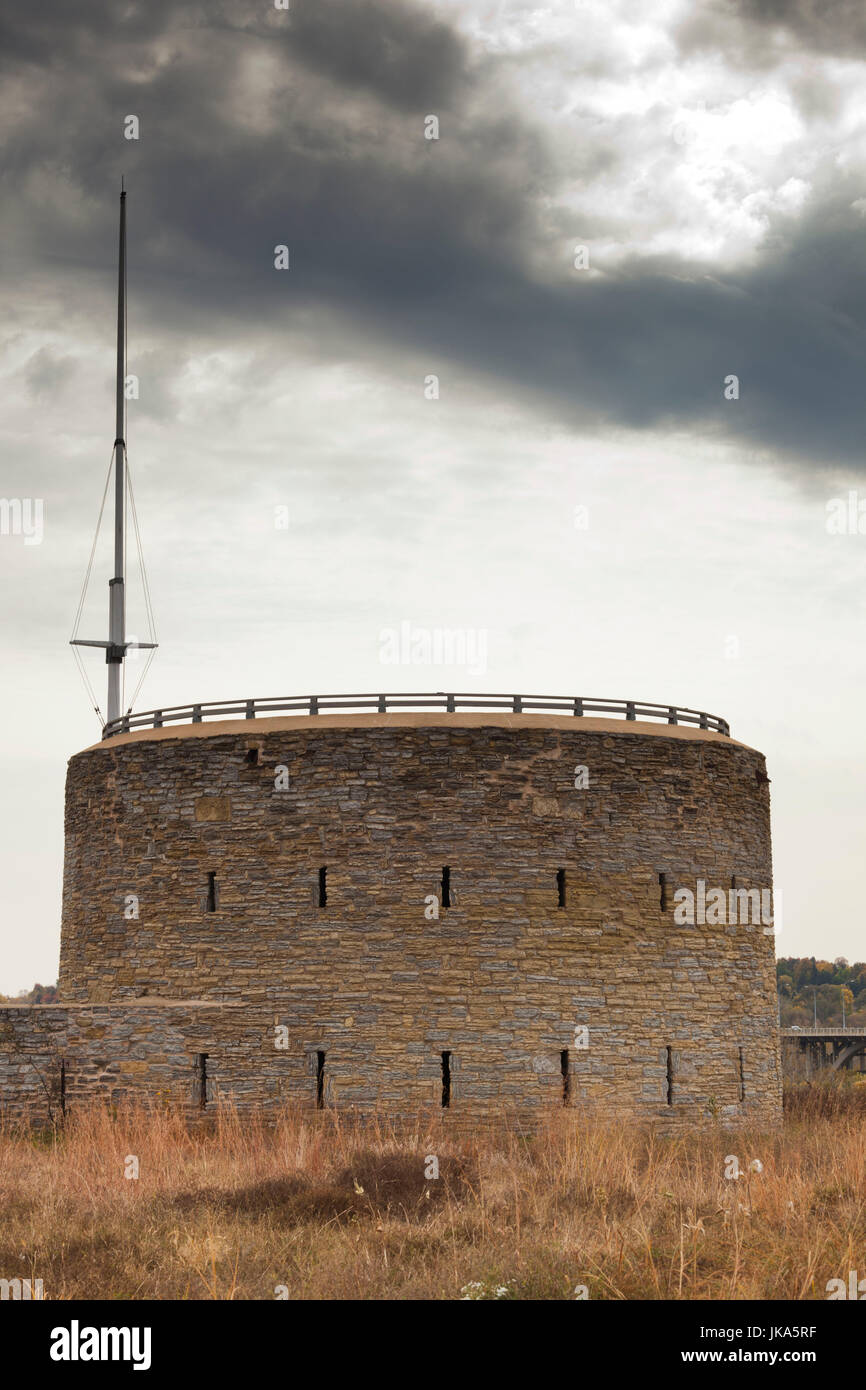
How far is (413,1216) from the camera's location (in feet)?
44.7

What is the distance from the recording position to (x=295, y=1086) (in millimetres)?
21062

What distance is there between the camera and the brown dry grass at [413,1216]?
36.1 feet

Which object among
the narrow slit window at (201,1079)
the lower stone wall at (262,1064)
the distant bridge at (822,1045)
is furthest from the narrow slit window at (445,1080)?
the distant bridge at (822,1045)

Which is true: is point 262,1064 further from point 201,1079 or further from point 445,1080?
point 445,1080

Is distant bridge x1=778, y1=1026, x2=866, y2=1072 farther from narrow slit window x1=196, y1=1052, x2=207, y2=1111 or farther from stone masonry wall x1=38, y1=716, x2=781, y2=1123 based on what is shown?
narrow slit window x1=196, y1=1052, x2=207, y2=1111

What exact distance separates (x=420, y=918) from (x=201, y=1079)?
4005mm

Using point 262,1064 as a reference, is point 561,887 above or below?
above

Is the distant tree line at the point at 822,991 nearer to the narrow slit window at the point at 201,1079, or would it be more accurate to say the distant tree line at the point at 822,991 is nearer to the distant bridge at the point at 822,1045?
the distant bridge at the point at 822,1045

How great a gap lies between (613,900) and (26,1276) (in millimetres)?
12252

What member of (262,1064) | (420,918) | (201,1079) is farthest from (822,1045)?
(201,1079)

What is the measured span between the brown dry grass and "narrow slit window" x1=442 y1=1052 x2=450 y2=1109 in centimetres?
118

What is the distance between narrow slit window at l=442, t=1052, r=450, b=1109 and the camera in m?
20.9

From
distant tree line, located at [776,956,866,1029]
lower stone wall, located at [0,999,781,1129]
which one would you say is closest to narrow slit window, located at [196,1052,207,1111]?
lower stone wall, located at [0,999,781,1129]

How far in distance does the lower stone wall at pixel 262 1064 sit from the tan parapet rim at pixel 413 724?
424 cm
